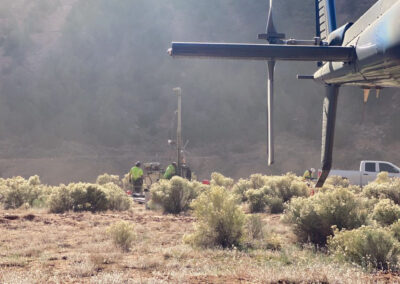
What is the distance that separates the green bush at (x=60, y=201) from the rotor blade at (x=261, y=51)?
11.1 meters

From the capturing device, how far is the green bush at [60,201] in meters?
13.7

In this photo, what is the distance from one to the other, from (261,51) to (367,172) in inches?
821

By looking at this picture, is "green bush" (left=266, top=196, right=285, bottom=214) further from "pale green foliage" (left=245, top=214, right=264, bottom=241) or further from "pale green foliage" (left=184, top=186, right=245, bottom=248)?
"pale green foliage" (left=184, top=186, right=245, bottom=248)

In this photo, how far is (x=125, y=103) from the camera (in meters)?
50.6

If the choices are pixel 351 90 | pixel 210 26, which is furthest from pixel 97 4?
pixel 351 90

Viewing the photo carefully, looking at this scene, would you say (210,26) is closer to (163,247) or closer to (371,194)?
(371,194)

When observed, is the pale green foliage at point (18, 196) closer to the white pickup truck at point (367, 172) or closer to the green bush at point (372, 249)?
the green bush at point (372, 249)

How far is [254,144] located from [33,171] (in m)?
23.1

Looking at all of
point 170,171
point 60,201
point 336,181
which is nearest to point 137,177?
point 170,171

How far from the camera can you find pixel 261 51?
4094 mm

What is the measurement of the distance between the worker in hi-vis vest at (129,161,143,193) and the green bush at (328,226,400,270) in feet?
45.3

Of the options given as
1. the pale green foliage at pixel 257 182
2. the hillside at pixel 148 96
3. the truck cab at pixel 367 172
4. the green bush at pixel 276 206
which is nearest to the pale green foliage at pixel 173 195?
the green bush at pixel 276 206

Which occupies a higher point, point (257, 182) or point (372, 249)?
point (257, 182)

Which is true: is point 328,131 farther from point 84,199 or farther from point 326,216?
point 84,199
